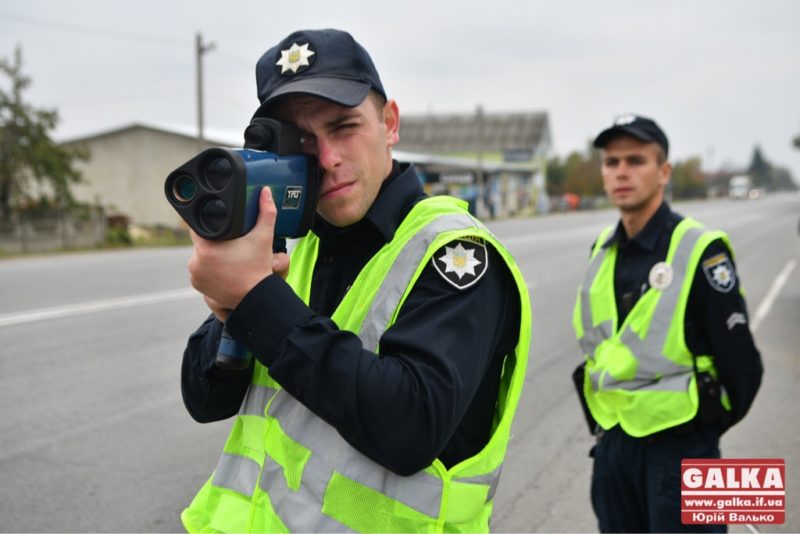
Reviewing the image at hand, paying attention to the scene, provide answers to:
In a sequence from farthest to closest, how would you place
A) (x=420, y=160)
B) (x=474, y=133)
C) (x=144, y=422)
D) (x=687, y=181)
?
(x=687, y=181), (x=474, y=133), (x=420, y=160), (x=144, y=422)

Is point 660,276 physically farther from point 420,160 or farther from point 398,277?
point 420,160

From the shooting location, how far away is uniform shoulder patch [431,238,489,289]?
1.55m

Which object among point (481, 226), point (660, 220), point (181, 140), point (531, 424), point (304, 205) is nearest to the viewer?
point (304, 205)

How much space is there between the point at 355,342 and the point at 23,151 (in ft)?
89.3

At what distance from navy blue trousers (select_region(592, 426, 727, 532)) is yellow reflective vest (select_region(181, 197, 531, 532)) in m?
1.29

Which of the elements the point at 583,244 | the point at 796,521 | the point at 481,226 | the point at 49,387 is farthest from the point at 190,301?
the point at 583,244

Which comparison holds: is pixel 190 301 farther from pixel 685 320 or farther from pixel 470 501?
pixel 470 501

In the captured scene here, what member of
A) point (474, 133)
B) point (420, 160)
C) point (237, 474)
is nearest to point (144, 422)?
point (237, 474)

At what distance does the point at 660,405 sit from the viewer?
284 cm

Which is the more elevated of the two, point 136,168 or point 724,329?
point 136,168

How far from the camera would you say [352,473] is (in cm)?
154

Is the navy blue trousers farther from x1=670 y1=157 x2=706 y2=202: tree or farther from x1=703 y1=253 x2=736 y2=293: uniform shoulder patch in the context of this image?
x1=670 y1=157 x2=706 y2=202: tree

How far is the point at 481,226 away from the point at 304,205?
0.37m

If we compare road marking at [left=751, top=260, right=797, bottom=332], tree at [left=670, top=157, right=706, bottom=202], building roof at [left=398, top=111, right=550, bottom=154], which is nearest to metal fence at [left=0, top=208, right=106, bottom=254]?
road marking at [left=751, top=260, right=797, bottom=332]
